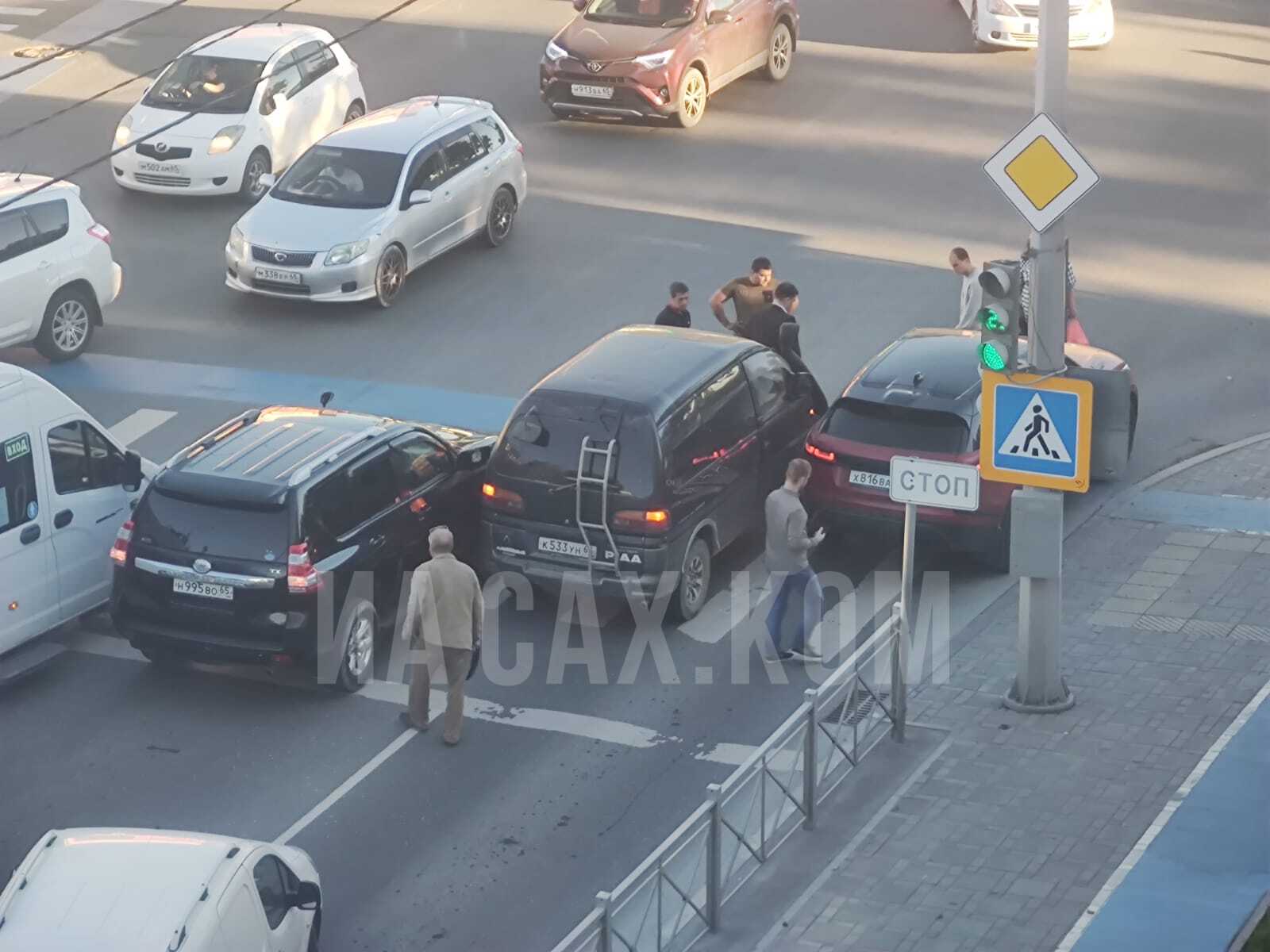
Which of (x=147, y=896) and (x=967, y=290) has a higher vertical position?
(x=147, y=896)

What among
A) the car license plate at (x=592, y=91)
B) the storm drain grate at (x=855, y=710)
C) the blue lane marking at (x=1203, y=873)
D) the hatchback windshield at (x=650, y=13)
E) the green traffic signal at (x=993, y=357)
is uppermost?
the green traffic signal at (x=993, y=357)

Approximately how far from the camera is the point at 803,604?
1447cm

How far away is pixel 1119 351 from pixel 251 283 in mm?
8858

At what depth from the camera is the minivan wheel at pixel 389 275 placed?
21.3 m

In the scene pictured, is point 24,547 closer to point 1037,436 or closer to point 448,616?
point 448,616

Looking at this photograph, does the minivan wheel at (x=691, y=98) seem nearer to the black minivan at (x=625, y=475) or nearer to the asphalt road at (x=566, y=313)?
the asphalt road at (x=566, y=313)

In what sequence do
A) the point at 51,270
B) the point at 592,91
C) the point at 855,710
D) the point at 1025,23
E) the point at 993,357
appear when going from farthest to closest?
the point at 1025,23
the point at 592,91
the point at 51,270
the point at 993,357
the point at 855,710

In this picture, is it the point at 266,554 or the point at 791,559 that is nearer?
the point at 266,554

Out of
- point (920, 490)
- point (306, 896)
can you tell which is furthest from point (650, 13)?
point (306, 896)

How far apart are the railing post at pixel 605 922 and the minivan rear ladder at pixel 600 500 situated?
5.05 meters

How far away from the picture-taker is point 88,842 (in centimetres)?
996

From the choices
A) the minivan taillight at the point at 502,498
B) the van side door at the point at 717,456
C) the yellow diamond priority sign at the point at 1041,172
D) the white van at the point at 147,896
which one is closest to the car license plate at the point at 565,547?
the minivan taillight at the point at 502,498

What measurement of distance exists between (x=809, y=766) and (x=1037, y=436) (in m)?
2.67

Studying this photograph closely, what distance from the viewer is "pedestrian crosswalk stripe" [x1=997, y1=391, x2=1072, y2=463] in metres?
13.0
